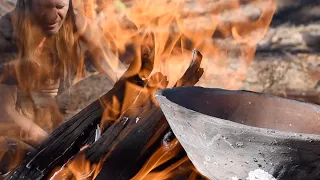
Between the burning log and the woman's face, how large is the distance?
1.00 metres

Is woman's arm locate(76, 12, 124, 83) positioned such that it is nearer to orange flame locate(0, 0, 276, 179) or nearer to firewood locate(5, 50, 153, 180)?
orange flame locate(0, 0, 276, 179)

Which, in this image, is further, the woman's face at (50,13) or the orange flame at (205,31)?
the orange flame at (205,31)

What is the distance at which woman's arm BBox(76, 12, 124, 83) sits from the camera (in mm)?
3428

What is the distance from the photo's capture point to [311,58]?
341 cm

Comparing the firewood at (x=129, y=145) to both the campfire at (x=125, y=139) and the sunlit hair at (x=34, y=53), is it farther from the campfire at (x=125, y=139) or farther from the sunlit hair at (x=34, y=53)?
the sunlit hair at (x=34, y=53)

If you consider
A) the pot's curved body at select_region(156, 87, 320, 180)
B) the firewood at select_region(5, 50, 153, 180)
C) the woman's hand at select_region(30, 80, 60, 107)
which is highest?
the pot's curved body at select_region(156, 87, 320, 180)

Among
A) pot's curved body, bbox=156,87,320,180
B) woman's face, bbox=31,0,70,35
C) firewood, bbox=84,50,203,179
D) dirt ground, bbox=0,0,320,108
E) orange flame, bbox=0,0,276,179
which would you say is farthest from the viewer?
orange flame, bbox=0,0,276,179

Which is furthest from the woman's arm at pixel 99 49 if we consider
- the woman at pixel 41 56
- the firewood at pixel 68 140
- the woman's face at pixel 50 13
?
the firewood at pixel 68 140

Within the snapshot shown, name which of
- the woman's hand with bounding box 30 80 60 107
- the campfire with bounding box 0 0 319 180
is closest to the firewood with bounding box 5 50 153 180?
the campfire with bounding box 0 0 319 180

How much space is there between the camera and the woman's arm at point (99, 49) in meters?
3.43

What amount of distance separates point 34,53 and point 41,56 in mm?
53

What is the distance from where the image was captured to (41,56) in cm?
339

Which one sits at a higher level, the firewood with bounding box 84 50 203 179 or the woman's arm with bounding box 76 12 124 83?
the firewood with bounding box 84 50 203 179

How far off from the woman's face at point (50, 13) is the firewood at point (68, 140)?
100cm
